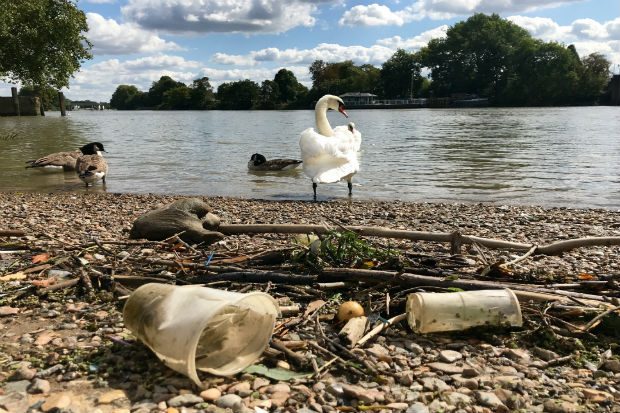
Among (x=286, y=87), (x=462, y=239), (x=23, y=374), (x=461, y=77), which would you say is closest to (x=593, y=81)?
(x=461, y=77)

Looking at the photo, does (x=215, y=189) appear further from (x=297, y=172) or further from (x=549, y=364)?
(x=549, y=364)

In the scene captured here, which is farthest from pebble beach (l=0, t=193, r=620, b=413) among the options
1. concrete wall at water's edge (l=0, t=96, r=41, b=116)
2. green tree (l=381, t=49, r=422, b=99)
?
green tree (l=381, t=49, r=422, b=99)

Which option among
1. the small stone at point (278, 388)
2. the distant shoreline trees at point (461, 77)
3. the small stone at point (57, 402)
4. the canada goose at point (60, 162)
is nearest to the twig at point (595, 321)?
the small stone at point (278, 388)

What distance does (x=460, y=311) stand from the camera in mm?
3633

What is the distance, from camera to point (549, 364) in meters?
3.31

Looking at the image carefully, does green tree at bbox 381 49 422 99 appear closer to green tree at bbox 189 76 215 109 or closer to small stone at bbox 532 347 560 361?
green tree at bbox 189 76 215 109

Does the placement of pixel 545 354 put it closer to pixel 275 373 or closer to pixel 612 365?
pixel 612 365

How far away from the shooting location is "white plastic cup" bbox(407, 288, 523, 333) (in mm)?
3607

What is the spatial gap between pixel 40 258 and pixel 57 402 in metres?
2.70

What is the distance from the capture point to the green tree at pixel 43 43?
43.5m

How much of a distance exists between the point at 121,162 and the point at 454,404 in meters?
19.1

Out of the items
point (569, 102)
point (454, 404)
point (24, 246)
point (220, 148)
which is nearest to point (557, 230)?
point (454, 404)

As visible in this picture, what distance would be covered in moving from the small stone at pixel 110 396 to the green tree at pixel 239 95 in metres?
162

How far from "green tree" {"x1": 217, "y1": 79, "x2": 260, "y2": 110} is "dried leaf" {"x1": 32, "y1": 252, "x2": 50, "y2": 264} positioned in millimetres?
159421
